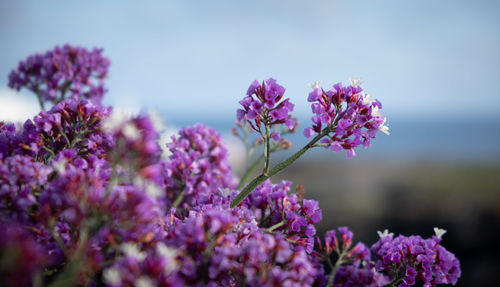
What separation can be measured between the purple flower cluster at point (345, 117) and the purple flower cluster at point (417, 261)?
0.65 m

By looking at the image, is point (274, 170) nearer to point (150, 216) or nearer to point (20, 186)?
point (150, 216)

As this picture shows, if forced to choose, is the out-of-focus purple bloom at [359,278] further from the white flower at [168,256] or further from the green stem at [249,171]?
the white flower at [168,256]

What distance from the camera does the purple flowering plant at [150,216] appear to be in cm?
132

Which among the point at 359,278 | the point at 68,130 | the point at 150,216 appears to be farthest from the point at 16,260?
the point at 359,278

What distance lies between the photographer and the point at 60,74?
10.9 ft

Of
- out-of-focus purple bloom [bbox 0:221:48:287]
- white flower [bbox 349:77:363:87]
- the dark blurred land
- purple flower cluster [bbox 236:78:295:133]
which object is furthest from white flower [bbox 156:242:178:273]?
the dark blurred land

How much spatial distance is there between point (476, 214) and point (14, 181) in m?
11.4

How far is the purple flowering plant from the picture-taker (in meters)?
1.32

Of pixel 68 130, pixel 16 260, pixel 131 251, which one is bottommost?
pixel 131 251

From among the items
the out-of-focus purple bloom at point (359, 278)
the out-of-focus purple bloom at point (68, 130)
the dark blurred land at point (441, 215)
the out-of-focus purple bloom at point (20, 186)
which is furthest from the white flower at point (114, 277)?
the dark blurred land at point (441, 215)

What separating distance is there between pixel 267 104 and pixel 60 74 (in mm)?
2367

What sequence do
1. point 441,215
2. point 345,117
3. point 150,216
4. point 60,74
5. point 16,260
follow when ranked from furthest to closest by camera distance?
point 441,215 → point 60,74 → point 345,117 → point 150,216 → point 16,260

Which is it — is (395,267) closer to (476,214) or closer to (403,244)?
(403,244)

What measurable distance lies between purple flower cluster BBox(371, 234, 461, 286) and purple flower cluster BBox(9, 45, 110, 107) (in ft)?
9.19
